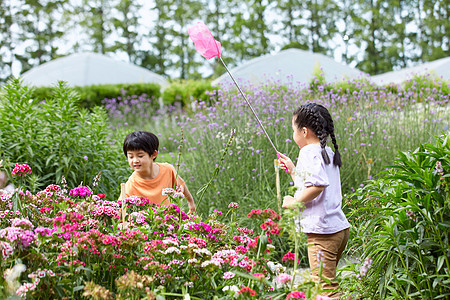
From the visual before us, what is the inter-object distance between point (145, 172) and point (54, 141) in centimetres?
142

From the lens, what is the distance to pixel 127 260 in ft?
6.10

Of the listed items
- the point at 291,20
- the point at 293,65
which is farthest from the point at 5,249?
the point at 291,20

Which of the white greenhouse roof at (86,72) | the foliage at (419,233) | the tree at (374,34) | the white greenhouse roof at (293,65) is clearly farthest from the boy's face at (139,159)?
the tree at (374,34)

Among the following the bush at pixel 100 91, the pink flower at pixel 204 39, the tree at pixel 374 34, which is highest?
the tree at pixel 374 34

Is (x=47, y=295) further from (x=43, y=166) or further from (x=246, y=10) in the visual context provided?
(x=246, y=10)

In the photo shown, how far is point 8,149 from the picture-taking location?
13.4 feet

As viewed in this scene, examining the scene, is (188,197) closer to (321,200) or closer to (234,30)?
(321,200)

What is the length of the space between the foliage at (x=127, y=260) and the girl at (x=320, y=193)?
0.59 meters

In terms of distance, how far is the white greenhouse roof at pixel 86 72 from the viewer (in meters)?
16.5

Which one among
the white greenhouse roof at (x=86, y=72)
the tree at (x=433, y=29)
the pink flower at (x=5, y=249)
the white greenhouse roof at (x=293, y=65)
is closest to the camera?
the pink flower at (x=5, y=249)

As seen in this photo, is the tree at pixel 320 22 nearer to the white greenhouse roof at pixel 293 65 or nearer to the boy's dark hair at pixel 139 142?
the white greenhouse roof at pixel 293 65

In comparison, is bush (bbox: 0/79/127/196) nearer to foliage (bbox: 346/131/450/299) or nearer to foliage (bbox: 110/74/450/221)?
foliage (bbox: 110/74/450/221)

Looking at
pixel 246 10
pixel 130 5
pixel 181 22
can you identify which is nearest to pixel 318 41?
pixel 246 10

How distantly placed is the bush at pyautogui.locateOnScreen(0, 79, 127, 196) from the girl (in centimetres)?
227
